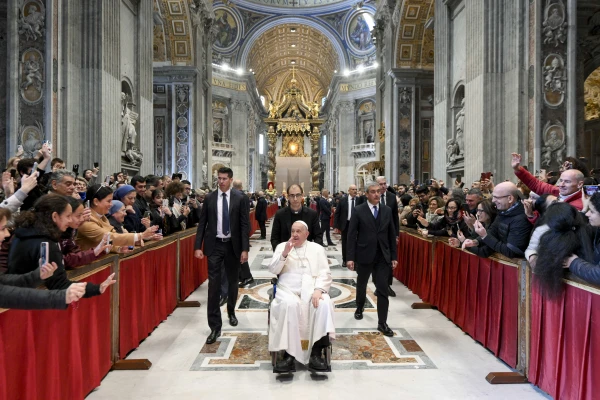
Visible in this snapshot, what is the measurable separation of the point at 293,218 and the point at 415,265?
2852 millimetres

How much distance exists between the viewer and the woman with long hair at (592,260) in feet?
8.57

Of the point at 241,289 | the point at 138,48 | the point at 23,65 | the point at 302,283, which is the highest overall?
the point at 138,48

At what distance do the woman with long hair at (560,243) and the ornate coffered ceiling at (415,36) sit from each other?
16.2 meters

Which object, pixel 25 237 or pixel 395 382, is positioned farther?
pixel 395 382

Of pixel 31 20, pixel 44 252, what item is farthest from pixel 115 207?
pixel 31 20

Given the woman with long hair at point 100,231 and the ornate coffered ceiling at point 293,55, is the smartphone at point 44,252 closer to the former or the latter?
the woman with long hair at point 100,231

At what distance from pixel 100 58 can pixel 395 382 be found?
8.83 m

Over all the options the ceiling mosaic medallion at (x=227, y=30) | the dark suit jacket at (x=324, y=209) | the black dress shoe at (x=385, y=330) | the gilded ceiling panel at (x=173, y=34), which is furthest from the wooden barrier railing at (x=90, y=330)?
the ceiling mosaic medallion at (x=227, y=30)

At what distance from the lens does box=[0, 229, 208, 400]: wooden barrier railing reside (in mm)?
2316

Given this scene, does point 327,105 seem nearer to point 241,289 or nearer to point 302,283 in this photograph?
point 241,289

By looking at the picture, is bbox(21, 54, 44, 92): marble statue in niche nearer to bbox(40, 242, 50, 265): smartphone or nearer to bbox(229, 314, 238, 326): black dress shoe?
bbox(229, 314, 238, 326): black dress shoe

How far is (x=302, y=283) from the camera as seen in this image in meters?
3.89

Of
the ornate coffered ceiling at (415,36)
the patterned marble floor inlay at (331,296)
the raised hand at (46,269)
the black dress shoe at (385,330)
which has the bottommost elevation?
the patterned marble floor inlay at (331,296)

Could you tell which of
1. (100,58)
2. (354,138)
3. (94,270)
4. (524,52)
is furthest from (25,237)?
(354,138)
